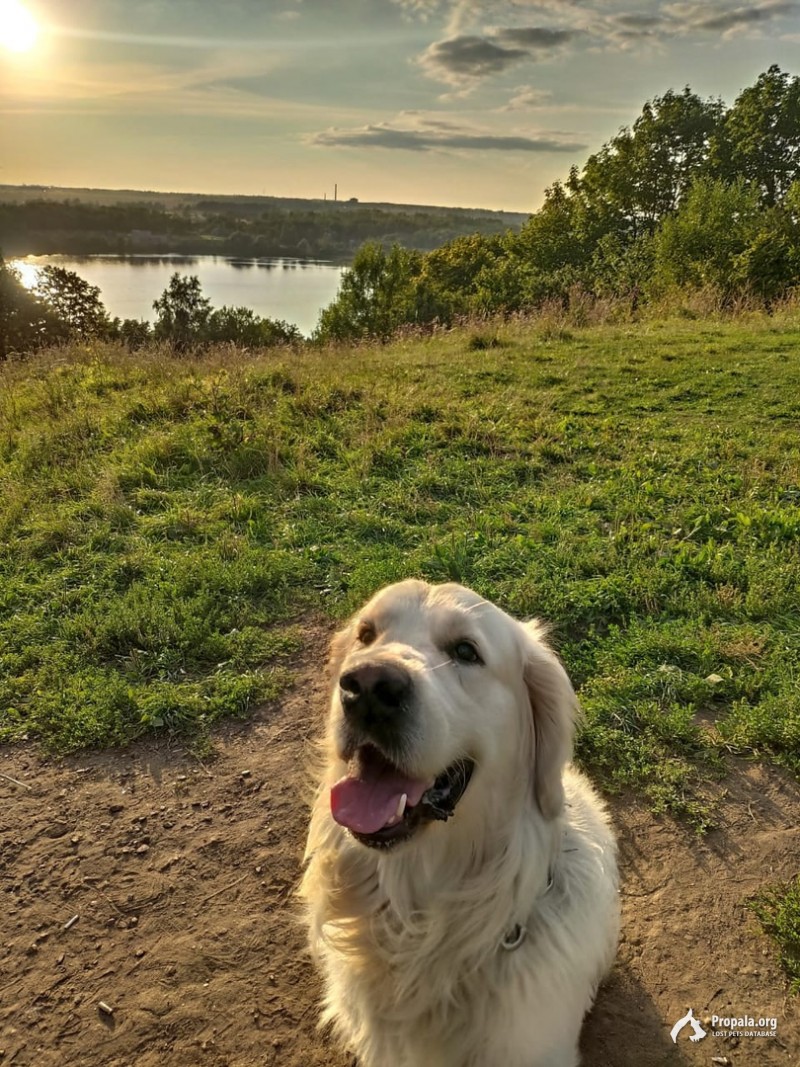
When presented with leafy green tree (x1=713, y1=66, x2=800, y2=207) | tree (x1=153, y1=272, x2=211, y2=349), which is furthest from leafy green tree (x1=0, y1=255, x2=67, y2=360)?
leafy green tree (x1=713, y1=66, x2=800, y2=207)

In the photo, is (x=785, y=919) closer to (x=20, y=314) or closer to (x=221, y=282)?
(x=20, y=314)

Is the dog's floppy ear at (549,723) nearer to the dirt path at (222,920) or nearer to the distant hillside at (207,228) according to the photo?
the dirt path at (222,920)

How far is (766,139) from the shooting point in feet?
116

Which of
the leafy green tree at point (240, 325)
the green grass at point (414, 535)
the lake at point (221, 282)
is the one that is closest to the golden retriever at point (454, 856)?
the green grass at point (414, 535)

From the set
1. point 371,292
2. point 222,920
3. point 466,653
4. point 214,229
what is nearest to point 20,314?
point 371,292

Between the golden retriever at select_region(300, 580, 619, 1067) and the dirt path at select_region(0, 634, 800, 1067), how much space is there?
38 cm

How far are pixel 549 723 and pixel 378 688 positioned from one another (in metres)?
0.67

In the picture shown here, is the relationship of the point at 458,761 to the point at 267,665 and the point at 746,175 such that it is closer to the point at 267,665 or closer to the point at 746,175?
the point at 267,665

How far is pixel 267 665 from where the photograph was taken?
4.08 m

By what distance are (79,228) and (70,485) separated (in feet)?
335

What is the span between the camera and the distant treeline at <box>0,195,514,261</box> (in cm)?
8625

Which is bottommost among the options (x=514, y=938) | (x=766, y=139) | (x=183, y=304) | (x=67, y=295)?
(x=514, y=938)

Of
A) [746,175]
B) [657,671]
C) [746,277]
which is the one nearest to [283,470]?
[657,671]

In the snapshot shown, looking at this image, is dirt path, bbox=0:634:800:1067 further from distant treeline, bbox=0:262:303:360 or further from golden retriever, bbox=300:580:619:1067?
distant treeline, bbox=0:262:303:360
